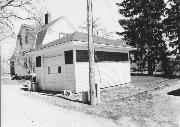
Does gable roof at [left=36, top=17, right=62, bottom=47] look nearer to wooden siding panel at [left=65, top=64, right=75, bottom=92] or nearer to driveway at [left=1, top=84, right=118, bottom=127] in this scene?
wooden siding panel at [left=65, top=64, right=75, bottom=92]

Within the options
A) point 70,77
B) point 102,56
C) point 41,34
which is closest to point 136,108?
point 70,77

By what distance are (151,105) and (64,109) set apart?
16.2 feet

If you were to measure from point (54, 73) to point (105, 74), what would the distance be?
4.25 m

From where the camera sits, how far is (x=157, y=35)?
27.9 metres

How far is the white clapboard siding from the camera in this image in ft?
55.3

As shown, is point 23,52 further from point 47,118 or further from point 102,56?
point 47,118

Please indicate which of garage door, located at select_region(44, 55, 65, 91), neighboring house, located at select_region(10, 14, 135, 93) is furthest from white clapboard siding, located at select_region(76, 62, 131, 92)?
garage door, located at select_region(44, 55, 65, 91)

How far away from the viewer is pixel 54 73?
18969 mm

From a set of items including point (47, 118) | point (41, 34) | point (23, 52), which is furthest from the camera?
point (23, 52)

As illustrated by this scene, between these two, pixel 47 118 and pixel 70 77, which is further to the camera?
pixel 70 77

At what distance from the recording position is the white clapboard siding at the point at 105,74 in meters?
16.9

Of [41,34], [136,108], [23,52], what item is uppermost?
[41,34]

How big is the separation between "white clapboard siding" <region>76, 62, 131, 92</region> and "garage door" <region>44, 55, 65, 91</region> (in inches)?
70.1

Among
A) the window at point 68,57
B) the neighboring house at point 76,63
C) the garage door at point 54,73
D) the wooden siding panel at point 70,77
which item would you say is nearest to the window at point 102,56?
the neighboring house at point 76,63
